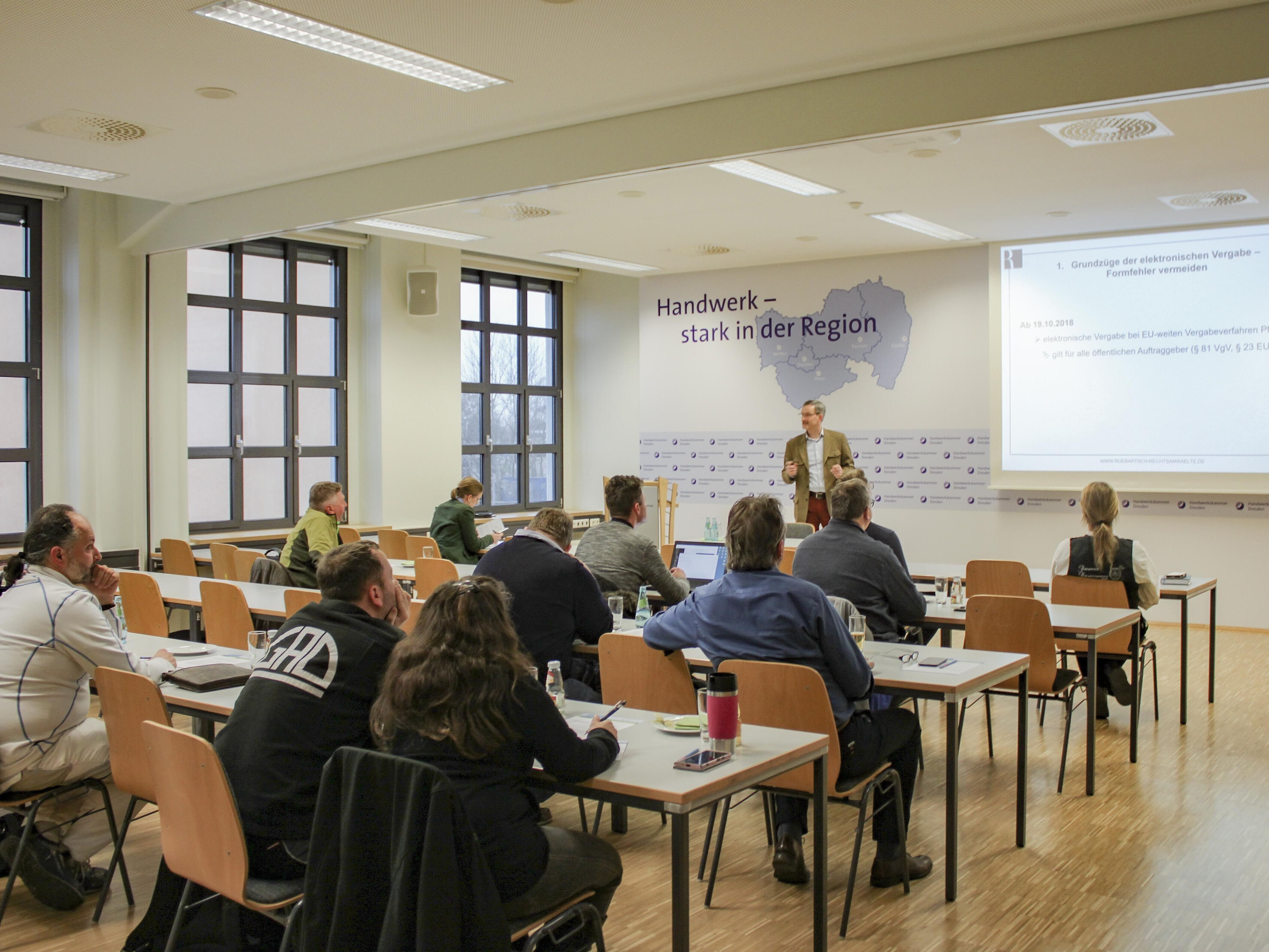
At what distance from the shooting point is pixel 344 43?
465 cm

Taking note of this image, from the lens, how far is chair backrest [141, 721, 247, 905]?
2.47 m

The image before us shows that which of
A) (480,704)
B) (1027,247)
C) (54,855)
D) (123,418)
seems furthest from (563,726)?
(1027,247)

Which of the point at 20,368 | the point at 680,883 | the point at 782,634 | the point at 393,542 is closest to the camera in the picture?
the point at 680,883

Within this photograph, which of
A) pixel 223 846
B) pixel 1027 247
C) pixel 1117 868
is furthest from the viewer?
pixel 1027 247

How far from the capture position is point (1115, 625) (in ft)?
15.4

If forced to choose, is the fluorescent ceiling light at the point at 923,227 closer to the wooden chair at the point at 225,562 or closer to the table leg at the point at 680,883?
the wooden chair at the point at 225,562

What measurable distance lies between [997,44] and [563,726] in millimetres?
3535

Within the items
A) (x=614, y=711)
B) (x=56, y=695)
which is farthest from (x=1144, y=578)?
(x=56, y=695)

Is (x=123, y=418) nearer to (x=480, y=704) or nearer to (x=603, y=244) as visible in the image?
(x=603, y=244)

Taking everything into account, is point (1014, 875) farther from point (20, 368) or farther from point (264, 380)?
point (264, 380)

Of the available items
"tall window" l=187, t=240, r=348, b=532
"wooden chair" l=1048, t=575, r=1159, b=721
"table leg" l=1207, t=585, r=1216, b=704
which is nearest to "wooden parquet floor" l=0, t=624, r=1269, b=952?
"wooden chair" l=1048, t=575, r=1159, b=721

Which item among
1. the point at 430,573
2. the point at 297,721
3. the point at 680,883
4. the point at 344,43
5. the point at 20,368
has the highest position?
the point at 344,43

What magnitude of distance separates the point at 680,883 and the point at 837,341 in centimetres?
834

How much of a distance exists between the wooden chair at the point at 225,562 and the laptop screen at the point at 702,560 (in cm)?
329
